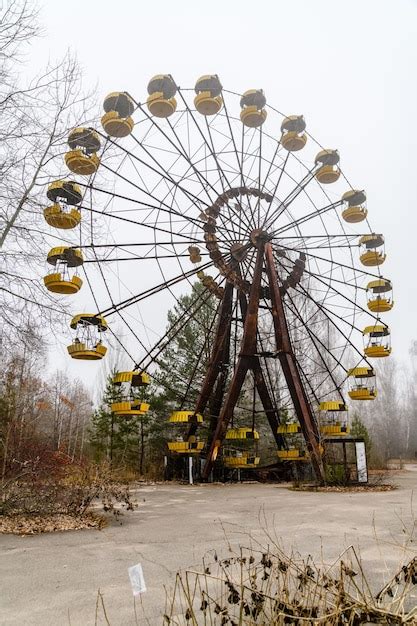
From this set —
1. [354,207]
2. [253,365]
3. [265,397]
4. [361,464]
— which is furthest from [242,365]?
[354,207]

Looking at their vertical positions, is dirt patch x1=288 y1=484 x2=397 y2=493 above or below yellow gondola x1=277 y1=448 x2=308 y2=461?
below

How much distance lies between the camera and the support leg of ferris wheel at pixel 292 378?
52.7 ft

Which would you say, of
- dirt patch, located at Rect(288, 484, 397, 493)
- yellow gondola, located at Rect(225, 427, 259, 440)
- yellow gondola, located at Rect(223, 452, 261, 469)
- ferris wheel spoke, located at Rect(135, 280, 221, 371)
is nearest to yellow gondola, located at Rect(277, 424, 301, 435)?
yellow gondola, located at Rect(225, 427, 259, 440)

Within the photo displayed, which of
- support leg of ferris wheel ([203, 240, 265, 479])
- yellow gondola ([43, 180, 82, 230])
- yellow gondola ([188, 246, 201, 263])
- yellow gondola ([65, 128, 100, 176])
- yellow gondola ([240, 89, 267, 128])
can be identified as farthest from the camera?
yellow gondola ([188, 246, 201, 263])

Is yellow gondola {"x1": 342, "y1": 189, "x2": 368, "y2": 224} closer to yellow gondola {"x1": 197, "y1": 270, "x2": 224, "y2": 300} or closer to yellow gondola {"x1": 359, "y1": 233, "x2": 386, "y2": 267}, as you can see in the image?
yellow gondola {"x1": 359, "y1": 233, "x2": 386, "y2": 267}

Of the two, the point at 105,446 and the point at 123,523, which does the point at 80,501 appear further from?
the point at 105,446

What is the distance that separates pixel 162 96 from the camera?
612 inches

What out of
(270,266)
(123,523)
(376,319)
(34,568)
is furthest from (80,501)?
(376,319)

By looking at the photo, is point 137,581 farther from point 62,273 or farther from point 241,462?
point 241,462

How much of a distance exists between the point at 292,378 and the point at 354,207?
23.9ft

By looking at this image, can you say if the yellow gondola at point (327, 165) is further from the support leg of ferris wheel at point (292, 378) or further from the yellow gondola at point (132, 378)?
the yellow gondola at point (132, 378)

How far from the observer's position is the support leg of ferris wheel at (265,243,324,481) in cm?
1608

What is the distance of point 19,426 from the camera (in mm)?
12992

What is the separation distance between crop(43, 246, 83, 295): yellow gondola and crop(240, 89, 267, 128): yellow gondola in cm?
842
